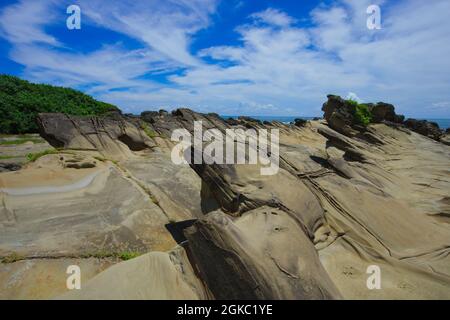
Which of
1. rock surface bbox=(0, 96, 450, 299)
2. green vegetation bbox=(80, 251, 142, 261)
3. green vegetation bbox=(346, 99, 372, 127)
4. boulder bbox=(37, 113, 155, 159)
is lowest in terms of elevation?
green vegetation bbox=(80, 251, 142, 261)

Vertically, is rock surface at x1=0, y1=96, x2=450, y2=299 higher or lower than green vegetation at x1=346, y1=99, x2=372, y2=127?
lower

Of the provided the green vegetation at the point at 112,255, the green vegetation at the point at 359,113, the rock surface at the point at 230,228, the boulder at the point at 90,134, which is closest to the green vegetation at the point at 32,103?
the boulder at the point at 90,134

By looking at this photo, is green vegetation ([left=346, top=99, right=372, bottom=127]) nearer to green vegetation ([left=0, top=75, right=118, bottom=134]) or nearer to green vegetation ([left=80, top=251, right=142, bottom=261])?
green vegetation ([left=80, top=251, right=142, bottom=261])

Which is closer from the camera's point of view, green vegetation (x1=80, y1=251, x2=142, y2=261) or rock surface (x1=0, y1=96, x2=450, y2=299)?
rock surface (x1=0, y1=96, x2=450, y2=299)

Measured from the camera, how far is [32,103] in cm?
2738

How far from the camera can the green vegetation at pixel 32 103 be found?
24.7 m

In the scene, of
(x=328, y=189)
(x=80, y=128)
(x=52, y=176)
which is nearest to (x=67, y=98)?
(x=80, y=128)

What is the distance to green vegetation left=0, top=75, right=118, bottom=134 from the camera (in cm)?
2471

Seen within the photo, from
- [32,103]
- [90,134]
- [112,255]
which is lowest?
[112,255]

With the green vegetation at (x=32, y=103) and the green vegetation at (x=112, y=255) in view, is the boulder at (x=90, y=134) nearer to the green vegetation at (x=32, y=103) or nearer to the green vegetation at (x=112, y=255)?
the green vegetation at (x=112, y=255)

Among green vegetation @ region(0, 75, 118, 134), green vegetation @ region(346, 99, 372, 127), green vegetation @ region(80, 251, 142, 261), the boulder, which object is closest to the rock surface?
green vegetation @ region(80, 251, 142, 261)

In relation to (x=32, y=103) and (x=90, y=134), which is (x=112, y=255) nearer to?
(x=90, y=134)

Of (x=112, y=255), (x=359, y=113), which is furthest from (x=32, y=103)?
(x=359, y=113)

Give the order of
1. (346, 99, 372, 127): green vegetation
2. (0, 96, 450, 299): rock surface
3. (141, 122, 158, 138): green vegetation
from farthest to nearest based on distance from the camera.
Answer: (346, 99, 372, 127): green vegetation, (141, 122, 158, 138): green vegetation, (0, 96, 450, 299): rock surface
